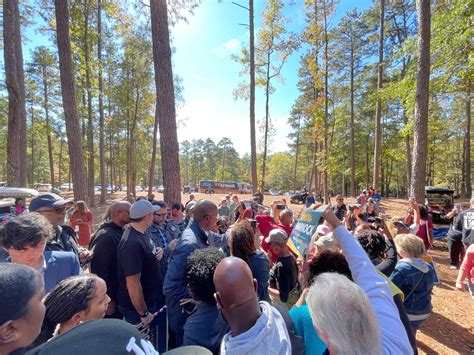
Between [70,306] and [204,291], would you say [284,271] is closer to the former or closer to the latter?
[204,291]

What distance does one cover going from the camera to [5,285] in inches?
38.7

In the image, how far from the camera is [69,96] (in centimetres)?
646

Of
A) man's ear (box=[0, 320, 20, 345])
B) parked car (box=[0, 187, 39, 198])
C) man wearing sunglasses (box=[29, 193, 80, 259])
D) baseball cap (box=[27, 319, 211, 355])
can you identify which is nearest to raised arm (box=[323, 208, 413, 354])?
baseball cap (box=[27, 319, 211, 355])

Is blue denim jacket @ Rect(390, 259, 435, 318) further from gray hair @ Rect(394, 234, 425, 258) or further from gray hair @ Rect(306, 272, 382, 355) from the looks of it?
gray hair @ Rect(306, 272, 382, 355)

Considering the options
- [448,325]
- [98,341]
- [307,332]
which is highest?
[98,341]

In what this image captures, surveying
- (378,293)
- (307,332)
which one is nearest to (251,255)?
(307,332)

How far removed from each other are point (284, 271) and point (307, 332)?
152 centimetres

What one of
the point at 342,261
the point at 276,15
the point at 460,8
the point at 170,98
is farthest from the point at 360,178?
the point at 342,261

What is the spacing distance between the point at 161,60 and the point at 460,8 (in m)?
8.05

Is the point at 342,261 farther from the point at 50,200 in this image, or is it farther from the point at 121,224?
the point at 50,200

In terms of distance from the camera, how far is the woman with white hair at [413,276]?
2.81 metres

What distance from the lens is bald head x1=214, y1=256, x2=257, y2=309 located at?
113 centimetres

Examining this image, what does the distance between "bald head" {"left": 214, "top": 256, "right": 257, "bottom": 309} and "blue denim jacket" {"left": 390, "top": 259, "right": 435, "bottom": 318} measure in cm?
243

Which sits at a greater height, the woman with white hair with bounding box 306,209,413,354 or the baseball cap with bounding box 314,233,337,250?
the woman with white hair with bounding box 306,209,413,354
